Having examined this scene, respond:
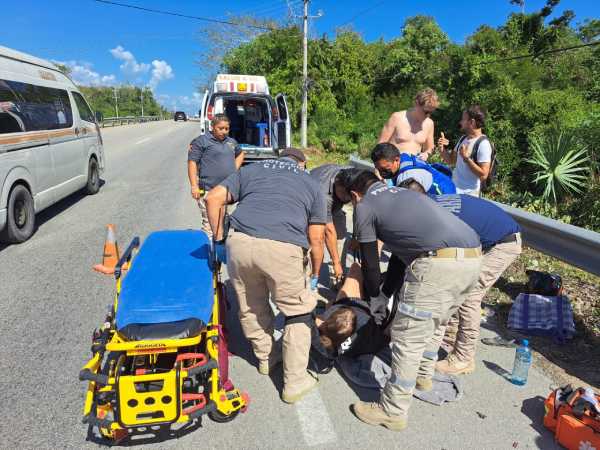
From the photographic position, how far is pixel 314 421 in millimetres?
2738

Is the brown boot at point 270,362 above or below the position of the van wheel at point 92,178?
below

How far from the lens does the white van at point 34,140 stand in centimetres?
575

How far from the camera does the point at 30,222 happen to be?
6250mm

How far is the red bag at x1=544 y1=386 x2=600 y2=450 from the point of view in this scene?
7.89 feet

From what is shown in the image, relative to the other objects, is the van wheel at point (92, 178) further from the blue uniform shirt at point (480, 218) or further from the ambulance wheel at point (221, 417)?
the blue uniform shirt at point (480, 218)

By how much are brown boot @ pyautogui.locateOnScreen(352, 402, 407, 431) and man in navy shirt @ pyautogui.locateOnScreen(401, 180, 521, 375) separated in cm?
77

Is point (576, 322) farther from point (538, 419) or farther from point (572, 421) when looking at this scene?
point (572, 421)

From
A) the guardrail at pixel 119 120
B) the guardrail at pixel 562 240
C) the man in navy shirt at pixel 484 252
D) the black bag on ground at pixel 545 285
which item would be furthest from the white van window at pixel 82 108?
the guardrail at pixel 119 120

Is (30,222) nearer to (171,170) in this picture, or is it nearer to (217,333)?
(217,333)

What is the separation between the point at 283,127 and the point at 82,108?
4364mm

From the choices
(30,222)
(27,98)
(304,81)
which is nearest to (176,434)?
(30,222)

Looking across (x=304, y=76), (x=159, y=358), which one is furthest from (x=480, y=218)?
(x=304, y=76)

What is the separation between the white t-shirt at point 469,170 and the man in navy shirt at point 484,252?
151 centimetres

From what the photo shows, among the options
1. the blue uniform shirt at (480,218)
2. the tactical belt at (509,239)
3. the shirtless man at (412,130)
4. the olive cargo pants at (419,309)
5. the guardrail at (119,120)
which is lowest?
the guardrail at (119,120)
